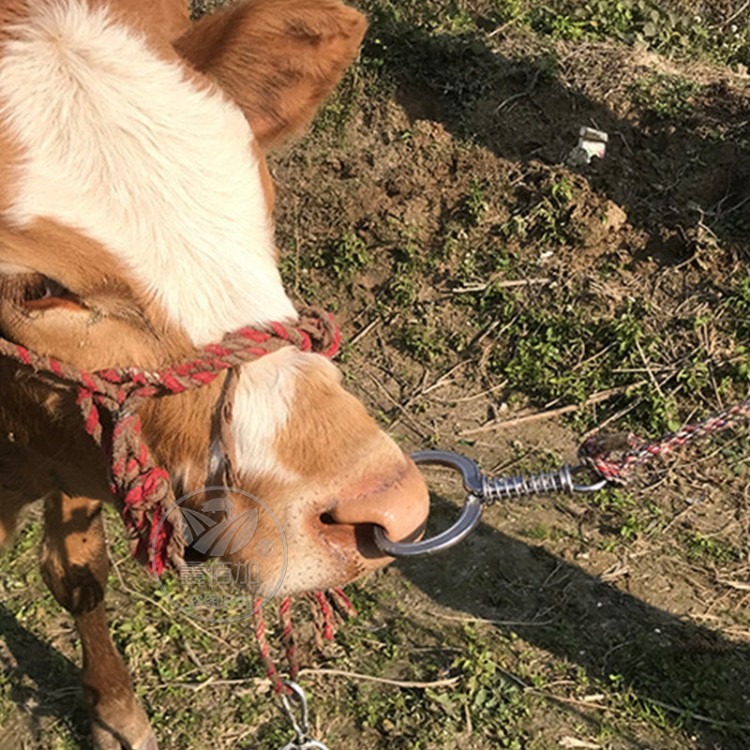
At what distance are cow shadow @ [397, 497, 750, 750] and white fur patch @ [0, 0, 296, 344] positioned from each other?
227cm

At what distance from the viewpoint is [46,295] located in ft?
6.26

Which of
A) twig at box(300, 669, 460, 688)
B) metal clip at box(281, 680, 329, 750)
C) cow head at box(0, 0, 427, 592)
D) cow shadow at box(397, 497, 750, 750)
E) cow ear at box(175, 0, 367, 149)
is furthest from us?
twig at box(300, 669, 460, 688)

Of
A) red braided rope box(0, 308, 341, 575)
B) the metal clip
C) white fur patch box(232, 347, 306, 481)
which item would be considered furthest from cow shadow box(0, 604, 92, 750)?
white fur patch box(232, 347, 306, 481)

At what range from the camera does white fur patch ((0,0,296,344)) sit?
1.88 metres

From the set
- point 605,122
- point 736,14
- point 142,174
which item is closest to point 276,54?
point 142,174

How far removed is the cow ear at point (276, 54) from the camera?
8.21 feet

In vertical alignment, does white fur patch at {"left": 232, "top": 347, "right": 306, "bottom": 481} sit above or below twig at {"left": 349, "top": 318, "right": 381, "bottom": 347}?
above

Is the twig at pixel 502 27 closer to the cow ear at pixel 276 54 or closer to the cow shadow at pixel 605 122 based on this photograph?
the cow shadow at pixel 605 122

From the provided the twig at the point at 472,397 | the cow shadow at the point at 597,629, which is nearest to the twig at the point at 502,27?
the twig at the point at 472,397

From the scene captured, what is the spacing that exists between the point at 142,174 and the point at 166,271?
0.20m

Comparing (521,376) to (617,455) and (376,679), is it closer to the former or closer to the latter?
(376,679)

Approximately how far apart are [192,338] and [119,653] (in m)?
2.23

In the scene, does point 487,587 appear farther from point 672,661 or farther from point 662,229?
point 662,229

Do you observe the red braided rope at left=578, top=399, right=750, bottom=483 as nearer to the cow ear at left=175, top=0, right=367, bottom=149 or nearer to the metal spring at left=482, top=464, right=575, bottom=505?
the metal spring at left=482, top=464, right=575, bottom=505
